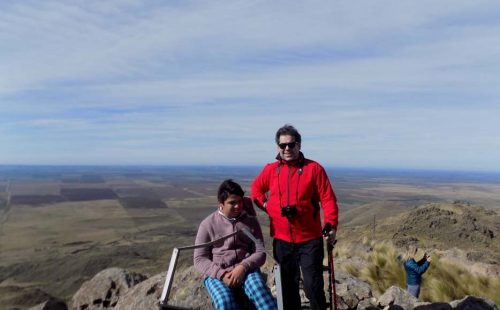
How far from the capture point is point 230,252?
5.11 meters

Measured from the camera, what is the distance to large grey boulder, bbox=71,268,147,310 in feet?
28.9

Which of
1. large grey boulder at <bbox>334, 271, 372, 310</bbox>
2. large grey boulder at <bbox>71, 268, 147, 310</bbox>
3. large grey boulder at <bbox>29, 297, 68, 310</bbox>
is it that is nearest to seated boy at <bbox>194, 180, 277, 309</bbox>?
large grey boulder at <bbox>334, 271, 372, 310</bbox>

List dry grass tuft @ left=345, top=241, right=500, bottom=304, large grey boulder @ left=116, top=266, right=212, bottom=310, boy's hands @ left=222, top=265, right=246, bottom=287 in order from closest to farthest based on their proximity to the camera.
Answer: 1. boy's hands @ left=222, top=265, right=246, bottom=287
2. large grey boulder @ left=116, top=266, right=212, bottom=310
3. dry grass tuft @ left=345, top=241, right=500, bottom=304

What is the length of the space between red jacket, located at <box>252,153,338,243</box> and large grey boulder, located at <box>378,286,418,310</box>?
2.29 meters

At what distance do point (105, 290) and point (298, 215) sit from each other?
223 inches

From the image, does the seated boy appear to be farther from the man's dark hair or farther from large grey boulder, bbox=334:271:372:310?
large grey boulder, bbox=334:271:372:310

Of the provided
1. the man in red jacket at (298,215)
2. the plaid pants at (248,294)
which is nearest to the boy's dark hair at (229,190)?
the man in red jacket at (298,215)

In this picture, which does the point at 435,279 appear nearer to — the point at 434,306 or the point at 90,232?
the point at 434,306

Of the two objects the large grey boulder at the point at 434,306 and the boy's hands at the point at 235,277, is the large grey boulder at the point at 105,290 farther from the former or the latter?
the large grey boulder at the point at 434,306

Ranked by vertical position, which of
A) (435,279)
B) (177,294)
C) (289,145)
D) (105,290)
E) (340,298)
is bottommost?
(105,290)

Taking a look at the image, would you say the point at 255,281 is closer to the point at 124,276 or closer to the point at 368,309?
the point at 368,309

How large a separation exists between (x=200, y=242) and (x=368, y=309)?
3143 mm

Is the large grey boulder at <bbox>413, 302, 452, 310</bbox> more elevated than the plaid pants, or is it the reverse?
the plaid pants

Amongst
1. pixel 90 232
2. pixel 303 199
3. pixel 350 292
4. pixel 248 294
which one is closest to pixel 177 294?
pixel 248 294
